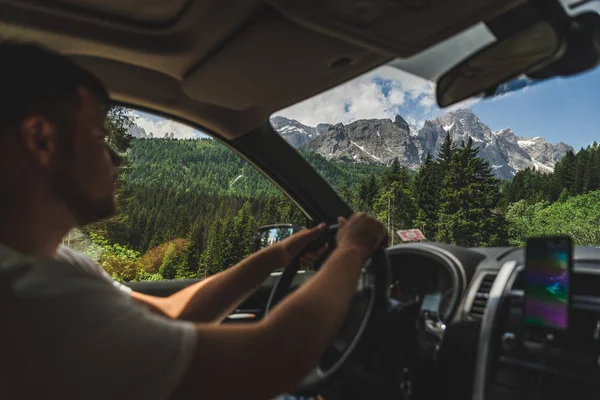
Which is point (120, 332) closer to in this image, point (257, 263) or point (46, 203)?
point (46, 203)

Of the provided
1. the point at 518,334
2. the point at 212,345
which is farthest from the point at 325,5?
the point at 518,334

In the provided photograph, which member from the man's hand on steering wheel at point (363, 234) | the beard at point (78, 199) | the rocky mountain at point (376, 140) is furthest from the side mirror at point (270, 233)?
the rocky mountain at point (376, 140)

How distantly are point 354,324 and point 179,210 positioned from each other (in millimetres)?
5760

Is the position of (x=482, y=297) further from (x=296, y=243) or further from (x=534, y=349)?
(x=296, y=243)

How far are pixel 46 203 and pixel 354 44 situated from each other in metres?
1.32

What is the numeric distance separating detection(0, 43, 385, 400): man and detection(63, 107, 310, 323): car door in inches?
19.9

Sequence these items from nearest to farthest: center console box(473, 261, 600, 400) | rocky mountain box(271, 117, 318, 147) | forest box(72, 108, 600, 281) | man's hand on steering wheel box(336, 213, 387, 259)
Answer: man's hand on steering wheel box(336, 213, 387, 259)
center console box(473, 261, 600, 400)
rocky mountain box(271, 117, 318, 147)
forest box(72, 108, 600, 281)

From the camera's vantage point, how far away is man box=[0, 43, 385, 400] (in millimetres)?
772

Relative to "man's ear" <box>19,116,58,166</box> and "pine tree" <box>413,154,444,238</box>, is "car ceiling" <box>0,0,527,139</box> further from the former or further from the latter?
"pine tree" <box>413,154,444,238</box>

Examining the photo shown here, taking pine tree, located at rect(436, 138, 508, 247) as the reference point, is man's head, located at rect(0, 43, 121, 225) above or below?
below

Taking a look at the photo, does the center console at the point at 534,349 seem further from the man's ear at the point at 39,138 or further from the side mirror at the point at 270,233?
the man's ear at the point at 39,138

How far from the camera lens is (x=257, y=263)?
1.86 m

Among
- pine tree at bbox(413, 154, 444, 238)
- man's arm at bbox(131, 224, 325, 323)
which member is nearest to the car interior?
man's arm at bbox(131, 224, 325, 323)

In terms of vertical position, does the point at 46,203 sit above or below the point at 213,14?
below
